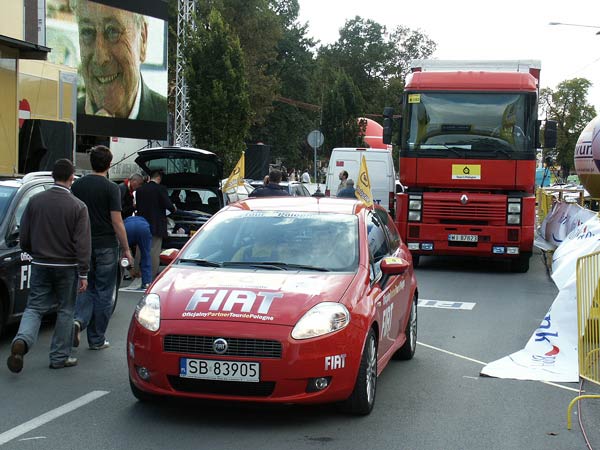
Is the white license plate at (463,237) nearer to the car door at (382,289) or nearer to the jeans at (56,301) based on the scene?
the car door at (382,289)

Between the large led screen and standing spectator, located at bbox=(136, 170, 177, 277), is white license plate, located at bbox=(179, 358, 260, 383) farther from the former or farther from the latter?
the large led screen

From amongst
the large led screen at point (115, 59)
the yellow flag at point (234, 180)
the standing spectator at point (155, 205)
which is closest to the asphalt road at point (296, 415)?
the standing spectator at point (155, 205)

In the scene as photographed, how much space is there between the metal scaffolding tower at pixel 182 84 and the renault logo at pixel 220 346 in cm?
2796

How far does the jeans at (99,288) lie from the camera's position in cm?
847

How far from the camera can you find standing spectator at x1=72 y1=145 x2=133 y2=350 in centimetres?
847

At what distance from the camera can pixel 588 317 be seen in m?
6.74

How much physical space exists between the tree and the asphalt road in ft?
265

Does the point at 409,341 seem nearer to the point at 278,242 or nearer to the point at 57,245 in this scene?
the point at 278,242

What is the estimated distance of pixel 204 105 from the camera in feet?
97.8

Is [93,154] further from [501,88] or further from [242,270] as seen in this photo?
[501,88]

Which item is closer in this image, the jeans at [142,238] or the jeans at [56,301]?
the jeans at [56,301]

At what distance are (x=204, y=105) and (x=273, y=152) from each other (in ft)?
128

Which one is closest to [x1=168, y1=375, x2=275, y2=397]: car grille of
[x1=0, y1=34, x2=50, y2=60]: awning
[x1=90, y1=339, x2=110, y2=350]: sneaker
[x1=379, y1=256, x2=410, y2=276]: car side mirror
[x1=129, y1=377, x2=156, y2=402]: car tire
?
[x1=129, y1=377, x2=156, y2=402]: car tire

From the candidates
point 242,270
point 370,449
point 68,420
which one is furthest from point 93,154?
point 370,449
